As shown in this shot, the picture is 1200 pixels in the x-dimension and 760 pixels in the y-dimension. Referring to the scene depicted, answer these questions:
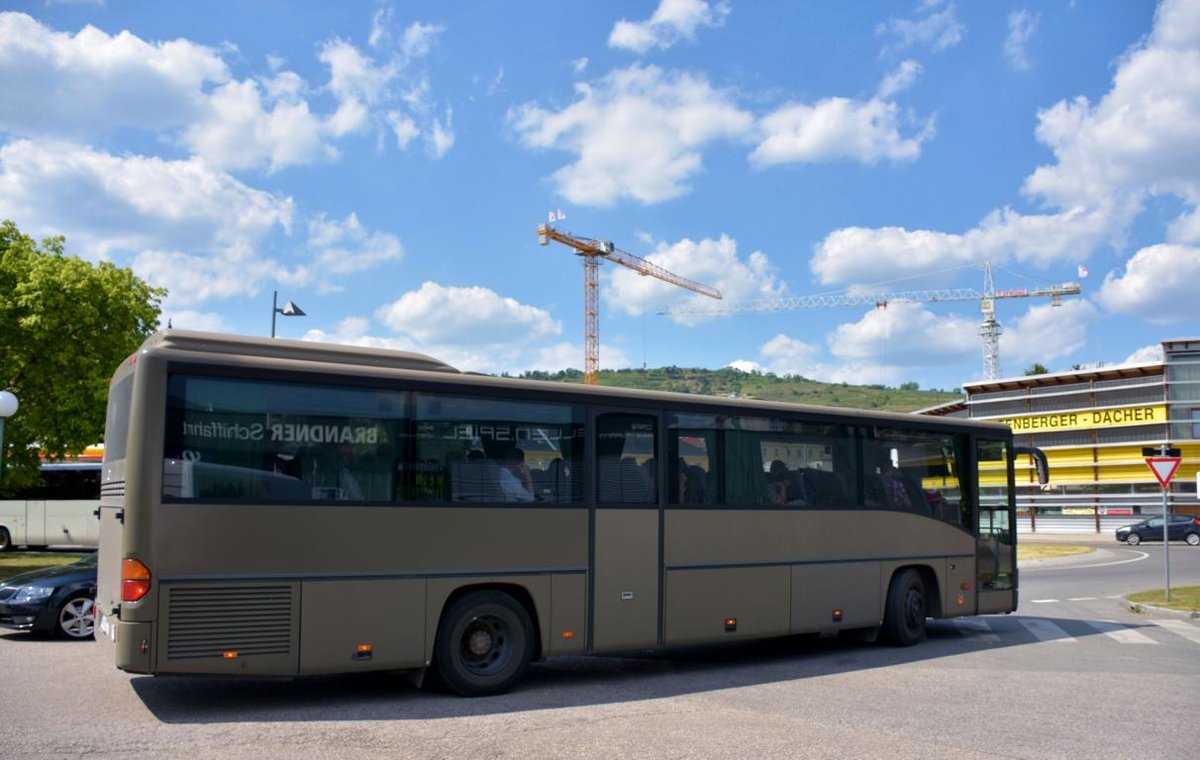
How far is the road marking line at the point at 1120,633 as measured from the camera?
48.5 feet

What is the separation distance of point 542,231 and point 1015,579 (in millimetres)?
97332

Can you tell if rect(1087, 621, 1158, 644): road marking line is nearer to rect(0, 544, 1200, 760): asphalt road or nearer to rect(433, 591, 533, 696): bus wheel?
rect(0, 544, 1200, 760): asphalt road

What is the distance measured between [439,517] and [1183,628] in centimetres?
1325

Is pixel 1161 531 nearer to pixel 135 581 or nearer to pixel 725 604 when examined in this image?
pixel 725 604

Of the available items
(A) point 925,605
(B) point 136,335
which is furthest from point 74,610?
(B) point 136,335

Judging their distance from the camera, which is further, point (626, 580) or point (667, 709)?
point (626, 580)

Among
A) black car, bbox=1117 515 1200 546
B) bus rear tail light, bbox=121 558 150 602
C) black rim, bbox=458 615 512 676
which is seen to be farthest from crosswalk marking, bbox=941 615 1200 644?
black car, bbox=1117 515 1200 546

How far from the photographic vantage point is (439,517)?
31.2 ft

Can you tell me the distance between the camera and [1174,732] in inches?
328

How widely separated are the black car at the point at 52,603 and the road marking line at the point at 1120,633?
1408 cm

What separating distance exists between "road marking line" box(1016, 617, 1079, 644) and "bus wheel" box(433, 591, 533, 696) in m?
8.80

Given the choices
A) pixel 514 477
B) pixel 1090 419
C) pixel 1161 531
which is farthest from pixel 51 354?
pixel 1090 419

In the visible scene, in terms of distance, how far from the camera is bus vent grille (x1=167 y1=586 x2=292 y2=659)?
8.14m

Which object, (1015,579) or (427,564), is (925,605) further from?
(427,564)
